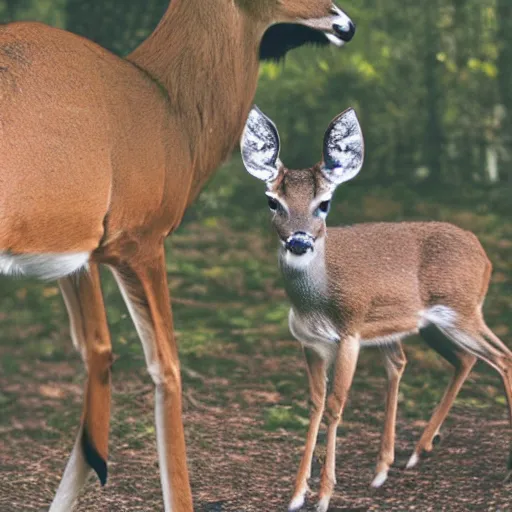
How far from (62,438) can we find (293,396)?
125 centimetres

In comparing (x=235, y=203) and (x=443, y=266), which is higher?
(x=443, y=266)

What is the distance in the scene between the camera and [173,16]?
4.71 m

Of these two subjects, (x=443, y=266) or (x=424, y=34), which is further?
(x=424, y=34)

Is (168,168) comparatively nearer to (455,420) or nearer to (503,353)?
(503,353)

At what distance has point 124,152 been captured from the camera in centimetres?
430

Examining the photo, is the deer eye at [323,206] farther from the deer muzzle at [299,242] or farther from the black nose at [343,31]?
the black nose at [343,31]

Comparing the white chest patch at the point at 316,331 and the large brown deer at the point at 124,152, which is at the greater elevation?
the large brown deer at the point at 124,152

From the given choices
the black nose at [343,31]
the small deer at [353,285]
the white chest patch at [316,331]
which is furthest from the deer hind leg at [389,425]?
the black nose at [343,31]

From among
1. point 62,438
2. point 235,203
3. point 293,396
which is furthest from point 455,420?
point 235,203

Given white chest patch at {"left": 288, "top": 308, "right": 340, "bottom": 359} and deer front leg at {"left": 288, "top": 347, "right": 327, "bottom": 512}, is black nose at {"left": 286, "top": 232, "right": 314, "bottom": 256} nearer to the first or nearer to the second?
white chest patch at {"left": 288, "top": 308, "right": 340, "bottom": 359}

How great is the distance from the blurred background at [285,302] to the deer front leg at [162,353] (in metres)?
0.68

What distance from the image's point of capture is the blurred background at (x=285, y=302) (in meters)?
5.71

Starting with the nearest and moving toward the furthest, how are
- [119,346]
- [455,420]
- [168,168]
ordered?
[168,168], [455,420], [119,346]

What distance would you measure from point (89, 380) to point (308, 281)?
3.17 ft
